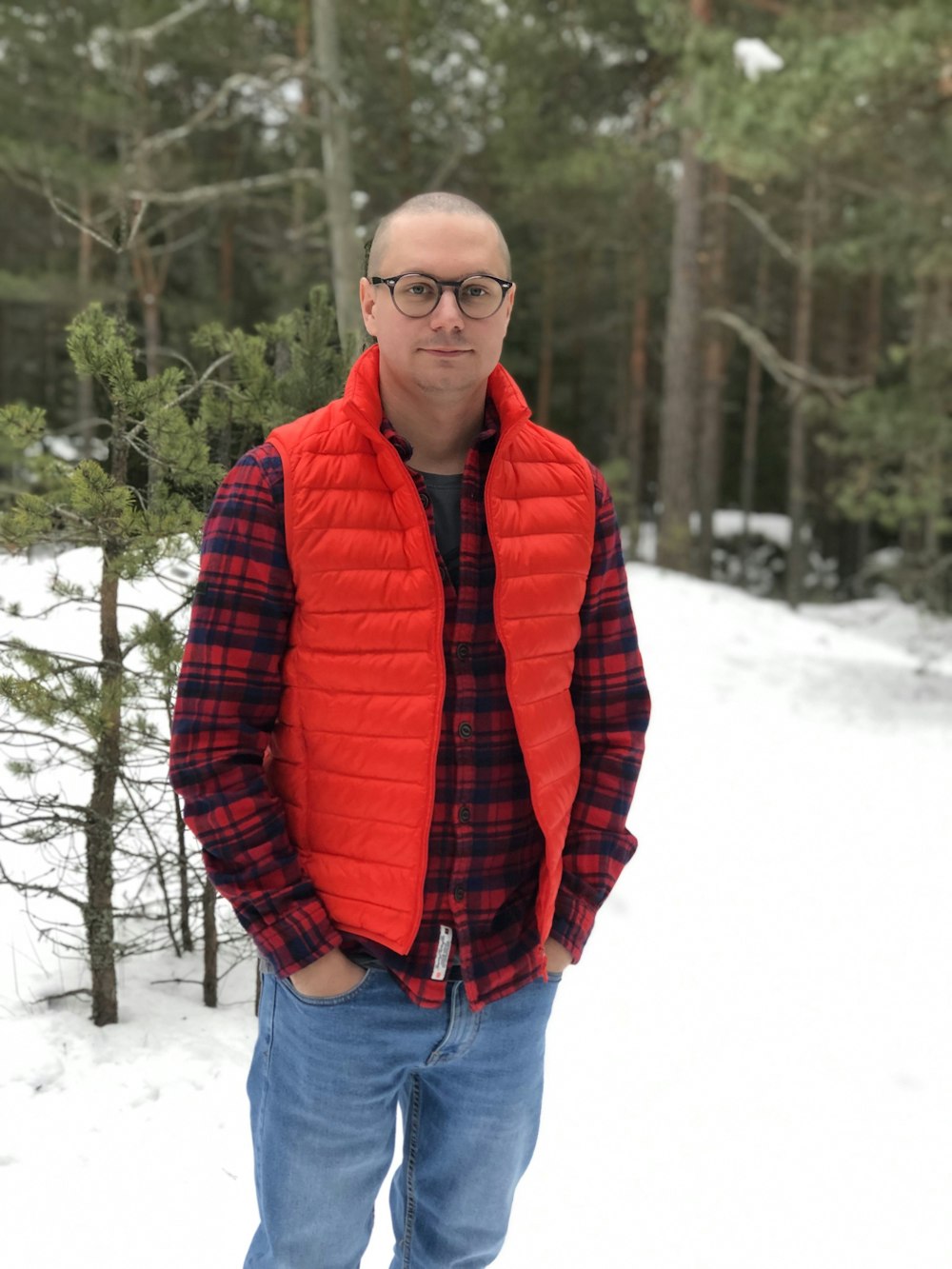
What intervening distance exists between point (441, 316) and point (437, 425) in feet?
0.67

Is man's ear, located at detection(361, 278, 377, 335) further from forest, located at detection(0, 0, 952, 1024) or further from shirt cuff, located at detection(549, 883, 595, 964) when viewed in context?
forest, located at detection(0, 0, 952, 1024)

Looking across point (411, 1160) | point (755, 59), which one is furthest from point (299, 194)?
point (411, 1160)

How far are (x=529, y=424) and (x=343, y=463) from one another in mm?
386

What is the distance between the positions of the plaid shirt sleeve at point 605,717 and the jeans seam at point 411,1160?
438 mm

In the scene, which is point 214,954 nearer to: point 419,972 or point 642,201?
point 419,972

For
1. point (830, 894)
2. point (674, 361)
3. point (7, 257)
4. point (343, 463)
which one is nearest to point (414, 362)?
point (343, 463)

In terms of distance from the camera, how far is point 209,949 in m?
3.49

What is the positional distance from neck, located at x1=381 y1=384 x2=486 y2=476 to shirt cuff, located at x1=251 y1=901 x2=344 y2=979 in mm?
768

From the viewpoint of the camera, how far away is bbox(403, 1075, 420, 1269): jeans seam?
1.96 meters

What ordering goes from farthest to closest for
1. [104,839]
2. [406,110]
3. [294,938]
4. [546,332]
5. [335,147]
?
[546,332]
[406,110]
[335,147]
[104,839]
[294,938]

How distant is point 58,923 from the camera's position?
347 centimetres

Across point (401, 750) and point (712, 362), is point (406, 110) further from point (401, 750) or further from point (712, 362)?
point (401, 750)

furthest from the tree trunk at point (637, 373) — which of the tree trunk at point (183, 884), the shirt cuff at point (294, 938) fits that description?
the shirt cuff at point (294, 938)

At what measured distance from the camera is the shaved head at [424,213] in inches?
66.1
